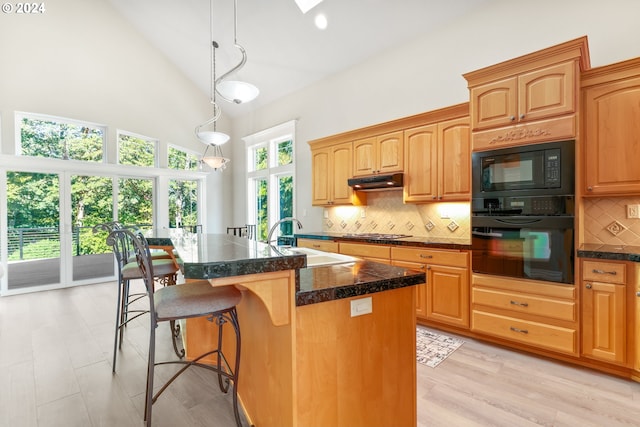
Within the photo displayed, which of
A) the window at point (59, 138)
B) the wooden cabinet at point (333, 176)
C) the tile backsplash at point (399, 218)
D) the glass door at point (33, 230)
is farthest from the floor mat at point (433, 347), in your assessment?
the window at point (59, 138)

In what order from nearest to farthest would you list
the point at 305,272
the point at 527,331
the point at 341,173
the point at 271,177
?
the point at 305,272
the point at 527,331
the point at 341,173
the point at 271,177

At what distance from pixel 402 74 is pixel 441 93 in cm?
68

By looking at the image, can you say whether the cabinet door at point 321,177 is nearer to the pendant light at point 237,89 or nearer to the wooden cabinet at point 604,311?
the pendant light at point 237,89

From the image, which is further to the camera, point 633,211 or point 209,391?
point 633,211

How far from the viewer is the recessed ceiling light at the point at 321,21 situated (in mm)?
4121

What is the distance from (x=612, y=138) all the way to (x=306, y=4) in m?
3.72

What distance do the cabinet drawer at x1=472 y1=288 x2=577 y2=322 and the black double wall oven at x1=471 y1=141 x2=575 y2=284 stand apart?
17 centimetres

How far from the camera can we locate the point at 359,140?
4.18 m

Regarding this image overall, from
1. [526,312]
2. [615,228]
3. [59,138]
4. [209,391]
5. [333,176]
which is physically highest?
[59,138]

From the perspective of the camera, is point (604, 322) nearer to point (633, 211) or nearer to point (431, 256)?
point (633, 211)

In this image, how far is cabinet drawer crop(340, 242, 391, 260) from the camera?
3.44 metres

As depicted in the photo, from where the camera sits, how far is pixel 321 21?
419cm

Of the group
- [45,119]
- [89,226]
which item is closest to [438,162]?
[89,226]

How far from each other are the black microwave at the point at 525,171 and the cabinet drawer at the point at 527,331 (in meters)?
1.07
